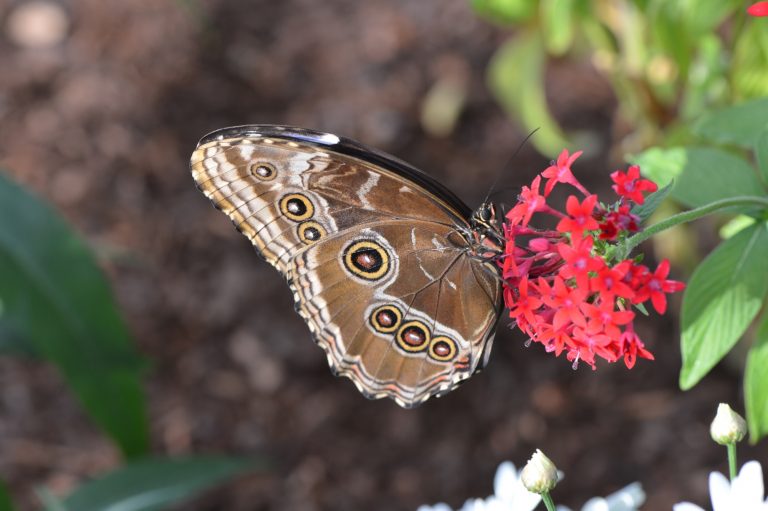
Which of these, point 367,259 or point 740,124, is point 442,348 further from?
point 740,124

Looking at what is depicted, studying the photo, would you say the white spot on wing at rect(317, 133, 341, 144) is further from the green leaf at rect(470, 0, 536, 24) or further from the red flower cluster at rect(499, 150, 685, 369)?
the green leaf at rect(470, 0, 536, 24)

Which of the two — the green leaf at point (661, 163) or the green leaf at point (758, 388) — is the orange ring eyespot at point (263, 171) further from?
the green leaf at point (758, 388)

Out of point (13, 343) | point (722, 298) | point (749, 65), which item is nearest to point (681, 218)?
point (722, 298)

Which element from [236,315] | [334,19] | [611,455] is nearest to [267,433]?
[236,315]

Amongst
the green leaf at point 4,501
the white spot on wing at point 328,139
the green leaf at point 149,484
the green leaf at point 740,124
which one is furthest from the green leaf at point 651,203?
the green leaf at point 4,501

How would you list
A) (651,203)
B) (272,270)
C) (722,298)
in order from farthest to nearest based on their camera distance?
1. (272,270)
2. (722,298)
3. (651,203)

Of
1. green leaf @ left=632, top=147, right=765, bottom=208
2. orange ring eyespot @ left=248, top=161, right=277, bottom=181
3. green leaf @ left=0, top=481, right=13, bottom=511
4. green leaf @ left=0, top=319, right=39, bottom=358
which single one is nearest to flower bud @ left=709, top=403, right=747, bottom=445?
green leaf @ left=632, top=147, right=765, bottom=208
